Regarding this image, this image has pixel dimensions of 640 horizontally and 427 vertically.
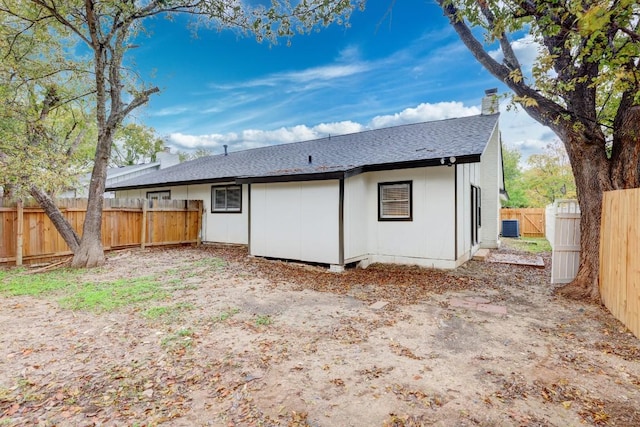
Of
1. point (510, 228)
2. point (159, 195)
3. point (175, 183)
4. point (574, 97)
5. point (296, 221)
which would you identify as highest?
point (574, 97)

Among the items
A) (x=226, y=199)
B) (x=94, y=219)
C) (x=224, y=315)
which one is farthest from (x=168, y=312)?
(x=226, y=199)

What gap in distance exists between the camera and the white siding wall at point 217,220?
11.2 m

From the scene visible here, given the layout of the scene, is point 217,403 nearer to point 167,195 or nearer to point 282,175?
point 282,175

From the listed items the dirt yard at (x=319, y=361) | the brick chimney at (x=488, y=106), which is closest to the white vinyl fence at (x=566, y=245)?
the dirt yard at (x=319, y=361)

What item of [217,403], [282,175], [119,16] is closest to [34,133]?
[119,16]

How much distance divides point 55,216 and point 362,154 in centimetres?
809

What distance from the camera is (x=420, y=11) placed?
7.41 metres

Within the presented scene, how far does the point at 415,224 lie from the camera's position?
7.93 metres

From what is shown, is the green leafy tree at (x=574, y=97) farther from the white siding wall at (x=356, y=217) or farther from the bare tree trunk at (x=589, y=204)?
the white siding wall at (x=356, y=217)

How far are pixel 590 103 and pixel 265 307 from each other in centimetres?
633

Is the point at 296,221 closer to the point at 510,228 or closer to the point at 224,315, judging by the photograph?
the point at 224,315

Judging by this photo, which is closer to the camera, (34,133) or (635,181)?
(635,181)

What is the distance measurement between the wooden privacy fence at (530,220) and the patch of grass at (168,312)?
1795cm

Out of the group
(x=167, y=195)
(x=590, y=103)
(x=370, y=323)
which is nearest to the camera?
(x=370, y=323)
